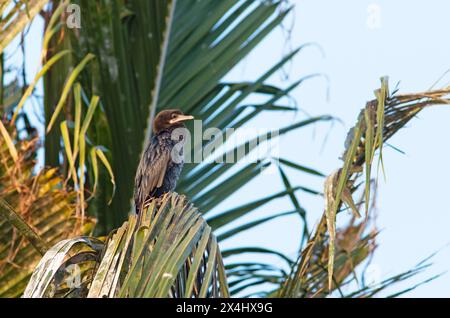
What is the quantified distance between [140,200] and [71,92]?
1.26 meters

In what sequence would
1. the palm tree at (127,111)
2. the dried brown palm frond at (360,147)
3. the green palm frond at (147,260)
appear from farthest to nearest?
the palm tree at (127,111), the dried brown palm frond at (360,147), the green palm frond at (147,260)

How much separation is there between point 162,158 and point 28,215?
0.97 metres

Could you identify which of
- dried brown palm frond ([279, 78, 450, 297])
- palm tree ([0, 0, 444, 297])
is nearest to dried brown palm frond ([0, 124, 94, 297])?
palm tree ([0, 0, 444, 297])

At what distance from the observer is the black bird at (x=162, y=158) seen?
21.3ft

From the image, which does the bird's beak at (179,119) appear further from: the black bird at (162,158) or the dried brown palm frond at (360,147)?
the dried brown palm frond at (360,147)

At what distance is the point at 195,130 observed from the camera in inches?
284

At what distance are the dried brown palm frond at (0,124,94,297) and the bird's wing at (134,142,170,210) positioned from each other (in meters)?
0.43

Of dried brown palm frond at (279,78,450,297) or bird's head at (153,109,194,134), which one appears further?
bird's head at (153,109,194,134)

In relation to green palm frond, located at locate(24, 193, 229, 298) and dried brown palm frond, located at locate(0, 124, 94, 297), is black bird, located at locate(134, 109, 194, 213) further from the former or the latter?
green palm frond, located at locate(24, 193, 229, 298)

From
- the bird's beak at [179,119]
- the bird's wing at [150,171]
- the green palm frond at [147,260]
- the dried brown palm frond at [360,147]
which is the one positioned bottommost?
the green palm frond at [147,260]

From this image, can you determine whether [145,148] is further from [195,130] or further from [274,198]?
[274,198]

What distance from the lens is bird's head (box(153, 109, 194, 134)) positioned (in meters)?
6.77

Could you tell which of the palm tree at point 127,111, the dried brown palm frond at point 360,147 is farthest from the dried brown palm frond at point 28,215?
the dried brown palm frond at point 360,147
